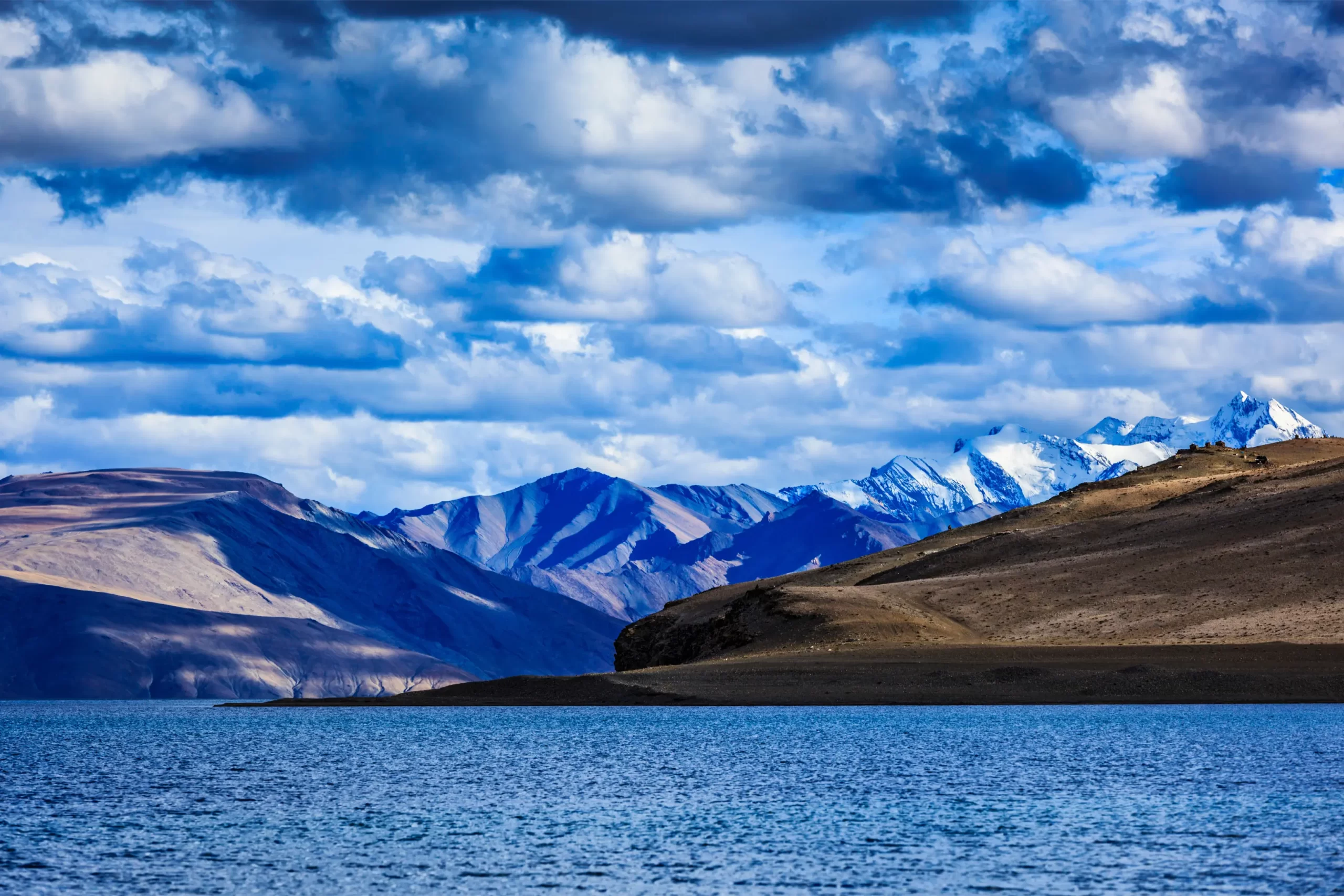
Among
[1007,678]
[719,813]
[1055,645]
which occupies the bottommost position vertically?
[719,813]

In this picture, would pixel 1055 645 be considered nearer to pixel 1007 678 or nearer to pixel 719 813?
pixel 1007 678

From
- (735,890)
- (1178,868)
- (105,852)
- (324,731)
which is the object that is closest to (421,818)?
(105,852)

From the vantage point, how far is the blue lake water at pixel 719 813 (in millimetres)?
52812

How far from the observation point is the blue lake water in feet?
173

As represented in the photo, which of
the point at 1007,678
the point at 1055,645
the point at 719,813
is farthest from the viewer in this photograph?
the point at 1055,645

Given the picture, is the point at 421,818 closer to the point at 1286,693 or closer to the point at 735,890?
the point at 735,890

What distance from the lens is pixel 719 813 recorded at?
70.8m

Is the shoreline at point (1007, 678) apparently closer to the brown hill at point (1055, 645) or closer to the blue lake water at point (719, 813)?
the brown hill at point (1055, 645)

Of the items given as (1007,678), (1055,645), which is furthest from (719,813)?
(1055,645)

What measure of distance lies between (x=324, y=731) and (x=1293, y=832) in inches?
4103

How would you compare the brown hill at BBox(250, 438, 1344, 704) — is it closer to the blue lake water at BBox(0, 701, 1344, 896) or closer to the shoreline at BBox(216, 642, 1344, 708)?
the shoreline at BBox(216, 642, 1344, 708)

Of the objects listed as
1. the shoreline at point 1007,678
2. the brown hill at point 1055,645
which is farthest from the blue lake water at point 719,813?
the brown hill at point 1055,645

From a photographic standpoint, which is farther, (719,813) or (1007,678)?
(1007,678)

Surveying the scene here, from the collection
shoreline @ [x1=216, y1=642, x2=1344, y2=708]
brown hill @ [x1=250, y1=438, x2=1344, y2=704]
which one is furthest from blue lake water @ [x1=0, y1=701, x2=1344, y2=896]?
brown hill @ [x1=250, y1=438, x2=1344, y2=704]
